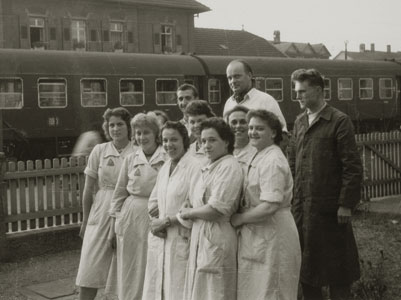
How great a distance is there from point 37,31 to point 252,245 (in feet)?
Result: 95.1

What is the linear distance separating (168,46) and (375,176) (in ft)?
86.7

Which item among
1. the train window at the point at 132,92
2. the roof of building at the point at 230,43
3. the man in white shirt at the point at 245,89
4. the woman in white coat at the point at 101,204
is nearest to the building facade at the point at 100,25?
the roof of building at the point at 230,43

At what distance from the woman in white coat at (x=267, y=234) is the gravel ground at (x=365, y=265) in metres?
1.80

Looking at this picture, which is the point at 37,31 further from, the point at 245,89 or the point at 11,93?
the point at 245,89

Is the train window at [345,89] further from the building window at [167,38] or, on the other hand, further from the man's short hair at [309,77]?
the man's short hair at [309,77]

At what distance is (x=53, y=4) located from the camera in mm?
31047

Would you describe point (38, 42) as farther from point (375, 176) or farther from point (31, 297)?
point (31, 297)

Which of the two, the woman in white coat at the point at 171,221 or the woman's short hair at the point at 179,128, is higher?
the woman's short hair at the point at 179,128

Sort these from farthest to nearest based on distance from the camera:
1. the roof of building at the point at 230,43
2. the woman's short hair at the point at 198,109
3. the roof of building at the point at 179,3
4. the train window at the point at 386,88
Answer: the roof of building at the point at 230,43 → the roof of building at the point at 179,3 → the train window at the point at 386,88 → the woman's short hair at the point at 198,109

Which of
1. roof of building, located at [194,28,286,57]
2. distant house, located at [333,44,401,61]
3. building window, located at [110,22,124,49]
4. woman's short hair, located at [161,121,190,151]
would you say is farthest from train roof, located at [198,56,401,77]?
distant house, located at [333,44,401,61]

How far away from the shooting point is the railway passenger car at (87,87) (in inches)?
650

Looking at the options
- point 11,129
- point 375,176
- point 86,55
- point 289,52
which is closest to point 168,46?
point 86,55

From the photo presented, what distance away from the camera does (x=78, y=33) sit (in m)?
32.3

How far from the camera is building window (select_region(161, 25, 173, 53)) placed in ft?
118
